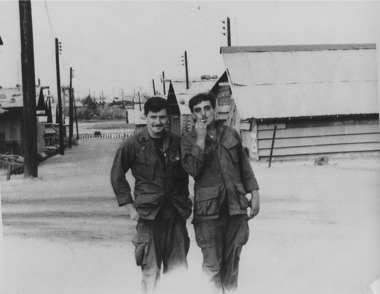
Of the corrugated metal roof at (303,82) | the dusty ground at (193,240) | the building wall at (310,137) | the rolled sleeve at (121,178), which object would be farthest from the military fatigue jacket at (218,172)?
the building wall at (310,137)

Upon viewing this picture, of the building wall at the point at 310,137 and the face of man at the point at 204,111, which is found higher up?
the face of man at the point at 204,111

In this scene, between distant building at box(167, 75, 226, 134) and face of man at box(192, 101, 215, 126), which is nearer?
face of man at box(192, 101, 215, 126)

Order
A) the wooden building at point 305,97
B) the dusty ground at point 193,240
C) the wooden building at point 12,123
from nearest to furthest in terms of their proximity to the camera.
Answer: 1. the dusty ground at point 193,240
2. the wooden building at point 305,97
3. the wooden building at point 12,123

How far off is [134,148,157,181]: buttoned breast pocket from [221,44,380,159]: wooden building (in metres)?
2.91

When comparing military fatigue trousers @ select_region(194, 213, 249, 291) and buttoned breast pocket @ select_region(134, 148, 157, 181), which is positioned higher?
buttoned breast pocket @ select_region(134, 148, 157, 181)

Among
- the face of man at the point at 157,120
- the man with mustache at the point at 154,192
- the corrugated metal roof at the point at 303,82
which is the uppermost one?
the corrugated metal roof at the point at 303,82

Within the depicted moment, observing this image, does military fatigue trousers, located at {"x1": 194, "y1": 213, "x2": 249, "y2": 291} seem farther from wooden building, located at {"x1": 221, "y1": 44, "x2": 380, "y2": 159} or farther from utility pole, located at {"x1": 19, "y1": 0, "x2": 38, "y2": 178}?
utility pole, located at {"x1": 19, "y1": 0, "x2": 38, "y2": 178}

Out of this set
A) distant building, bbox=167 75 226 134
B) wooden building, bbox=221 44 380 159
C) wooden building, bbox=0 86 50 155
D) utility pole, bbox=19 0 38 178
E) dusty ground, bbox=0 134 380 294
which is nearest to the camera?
dusty ground, bbox=0 134 380 294

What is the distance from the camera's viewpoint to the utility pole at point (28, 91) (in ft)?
20.4

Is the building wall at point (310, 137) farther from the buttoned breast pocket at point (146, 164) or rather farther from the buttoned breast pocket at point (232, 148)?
the buttoned breast pocket at point (146, 164)

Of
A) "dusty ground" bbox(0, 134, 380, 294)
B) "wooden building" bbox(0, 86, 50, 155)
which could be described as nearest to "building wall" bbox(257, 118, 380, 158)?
"dusty ground" bbox(0, 134, 380, 294)

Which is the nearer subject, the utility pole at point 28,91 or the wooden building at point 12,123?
the utility pole at point 28,91

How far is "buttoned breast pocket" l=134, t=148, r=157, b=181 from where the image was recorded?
361cm

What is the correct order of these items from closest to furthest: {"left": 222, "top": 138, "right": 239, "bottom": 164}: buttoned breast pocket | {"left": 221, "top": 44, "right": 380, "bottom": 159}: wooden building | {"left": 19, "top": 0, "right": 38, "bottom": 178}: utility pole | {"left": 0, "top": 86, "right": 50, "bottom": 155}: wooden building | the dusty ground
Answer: {"left": 222, "top": 138, "right": 239, "bottom": 164}: buttoned breast pocket
the dusty ground
{"left": 19, "top": 0, "right": 38, "bottom": 178}: utility pole
{"left": 221, "top": 44, "right": 380, "bottom": 159}: wooden building
{"left": 0, "top": 86, "right": 50, "bottom": 155}: wooden building
